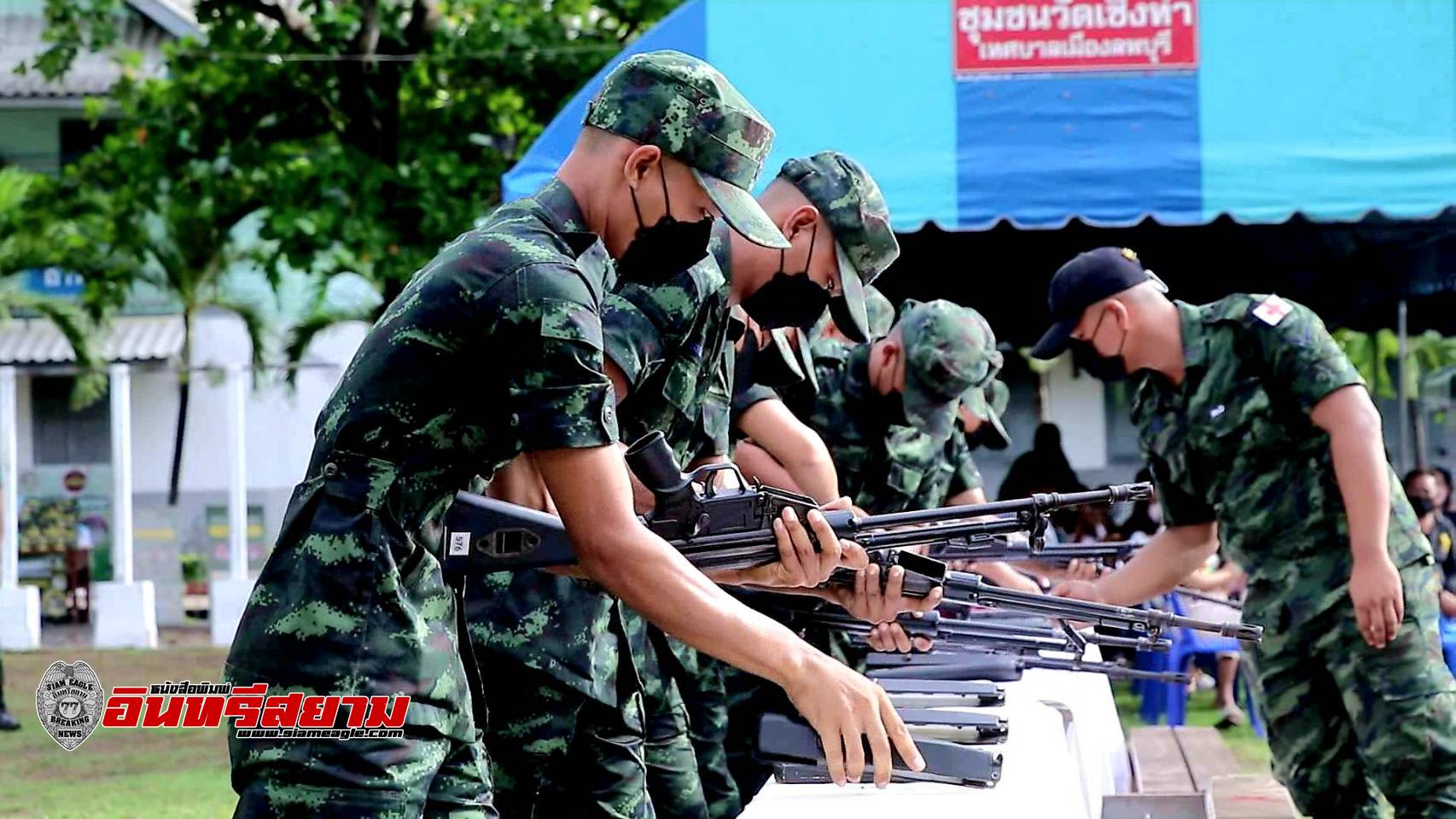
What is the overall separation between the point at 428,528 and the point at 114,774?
6.90 meters

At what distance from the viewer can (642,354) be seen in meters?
3.58

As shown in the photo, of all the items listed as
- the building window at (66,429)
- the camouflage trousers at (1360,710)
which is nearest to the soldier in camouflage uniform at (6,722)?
the camouflage trousers at (1360,710)

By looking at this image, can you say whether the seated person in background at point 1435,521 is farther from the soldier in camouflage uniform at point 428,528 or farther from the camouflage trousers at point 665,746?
the soldier in camouflage uniform at point 428,528

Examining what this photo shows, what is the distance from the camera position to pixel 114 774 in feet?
29.4

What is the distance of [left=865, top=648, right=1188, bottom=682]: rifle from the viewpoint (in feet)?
16.6

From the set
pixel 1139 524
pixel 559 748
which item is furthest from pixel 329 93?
pixel 559 748

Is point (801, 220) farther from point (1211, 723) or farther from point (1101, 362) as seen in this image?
point (1211, 723)

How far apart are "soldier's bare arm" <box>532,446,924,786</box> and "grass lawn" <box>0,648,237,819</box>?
4265mm

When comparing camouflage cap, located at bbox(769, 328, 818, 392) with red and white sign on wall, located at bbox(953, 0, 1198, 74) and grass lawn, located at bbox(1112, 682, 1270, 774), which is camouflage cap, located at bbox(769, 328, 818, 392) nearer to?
grass lawn, located at bbox(1112, 682, 1270, 774)

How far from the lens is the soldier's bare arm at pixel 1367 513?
488 cm

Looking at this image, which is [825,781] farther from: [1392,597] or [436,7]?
[436,7]

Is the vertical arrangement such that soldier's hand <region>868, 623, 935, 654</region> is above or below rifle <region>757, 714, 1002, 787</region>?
above

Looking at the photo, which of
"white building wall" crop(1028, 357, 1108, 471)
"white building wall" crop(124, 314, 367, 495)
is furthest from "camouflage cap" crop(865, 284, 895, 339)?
"white building wall" crop(1028, 357, 1108, 471)

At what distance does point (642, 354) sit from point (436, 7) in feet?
36.1
